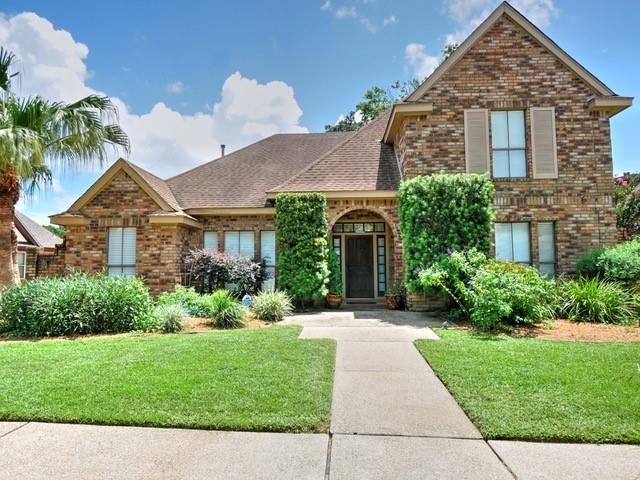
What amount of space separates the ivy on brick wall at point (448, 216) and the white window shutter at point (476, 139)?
1.70 metres

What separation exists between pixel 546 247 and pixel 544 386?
8545 millimetres

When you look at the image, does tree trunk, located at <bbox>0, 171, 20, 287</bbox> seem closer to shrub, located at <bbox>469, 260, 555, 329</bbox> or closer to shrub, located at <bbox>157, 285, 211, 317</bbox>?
shrub, located at <bbox>157, 285, 211, 317</bbox>

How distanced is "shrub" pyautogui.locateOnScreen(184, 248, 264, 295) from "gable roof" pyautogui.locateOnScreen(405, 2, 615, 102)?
7.50 m

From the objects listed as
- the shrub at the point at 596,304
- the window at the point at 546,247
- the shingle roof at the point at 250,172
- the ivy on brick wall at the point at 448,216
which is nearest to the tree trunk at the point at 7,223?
the shingle roof at the point at 250,172

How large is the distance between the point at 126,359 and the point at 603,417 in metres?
6.24

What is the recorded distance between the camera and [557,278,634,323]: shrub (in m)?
8.75

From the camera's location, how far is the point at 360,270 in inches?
546

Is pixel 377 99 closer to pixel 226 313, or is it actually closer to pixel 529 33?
pixel 529 33

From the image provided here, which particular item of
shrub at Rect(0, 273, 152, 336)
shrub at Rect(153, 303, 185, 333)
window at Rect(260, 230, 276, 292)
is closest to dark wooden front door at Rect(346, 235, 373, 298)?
window at Rect(260, 230, 276, 292)

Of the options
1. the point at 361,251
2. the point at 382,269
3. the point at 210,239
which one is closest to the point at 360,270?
the point at 361,251

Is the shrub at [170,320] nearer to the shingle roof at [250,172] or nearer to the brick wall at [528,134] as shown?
the shingle roof at [250,172]

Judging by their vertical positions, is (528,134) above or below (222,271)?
above

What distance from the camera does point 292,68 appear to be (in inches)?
659

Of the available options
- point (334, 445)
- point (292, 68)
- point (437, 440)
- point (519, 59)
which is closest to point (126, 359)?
point (334, 445)
